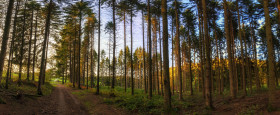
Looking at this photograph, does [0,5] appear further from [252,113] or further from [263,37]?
[263,37]

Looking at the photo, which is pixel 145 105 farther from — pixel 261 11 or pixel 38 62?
pixel 38 62

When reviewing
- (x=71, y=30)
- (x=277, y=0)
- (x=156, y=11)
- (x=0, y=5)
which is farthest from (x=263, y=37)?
(x=0, y=5)

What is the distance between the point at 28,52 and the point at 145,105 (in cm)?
1824

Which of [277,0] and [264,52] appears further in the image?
[264,52]

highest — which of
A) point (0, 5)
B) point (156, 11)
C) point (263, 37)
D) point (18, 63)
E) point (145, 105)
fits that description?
point (156, 11)

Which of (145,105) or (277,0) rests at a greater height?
(277,0)

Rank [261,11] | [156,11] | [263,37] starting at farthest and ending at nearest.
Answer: [263,37], [156,11], [261,11]

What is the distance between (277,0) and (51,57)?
95.4 ft

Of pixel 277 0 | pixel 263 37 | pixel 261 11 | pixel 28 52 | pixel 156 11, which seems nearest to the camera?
pixel 277 0

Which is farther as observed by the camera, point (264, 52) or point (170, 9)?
point (264, 52)

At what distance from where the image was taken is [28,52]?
18.0 m

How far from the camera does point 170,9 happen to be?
52.3 ft

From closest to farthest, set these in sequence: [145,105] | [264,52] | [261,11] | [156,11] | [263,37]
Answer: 1. [145,105]
2. [261,11]
3. [156,11]
4. [263,37]
5. [264,52]

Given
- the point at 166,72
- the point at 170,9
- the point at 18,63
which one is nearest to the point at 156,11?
the point at 170,9
